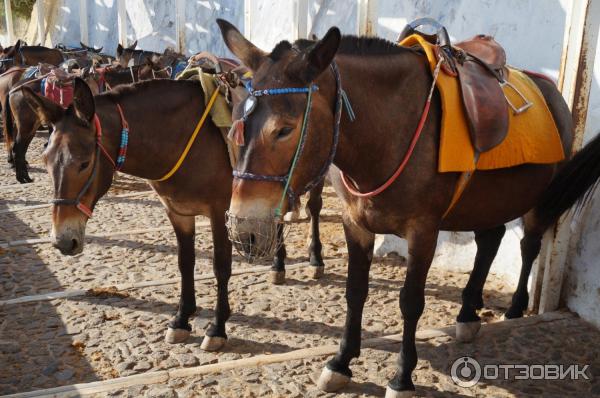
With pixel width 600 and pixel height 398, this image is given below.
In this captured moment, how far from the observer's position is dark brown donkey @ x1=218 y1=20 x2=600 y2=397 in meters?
2.23

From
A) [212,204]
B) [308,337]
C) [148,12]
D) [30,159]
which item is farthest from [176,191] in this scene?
A: [148,12]

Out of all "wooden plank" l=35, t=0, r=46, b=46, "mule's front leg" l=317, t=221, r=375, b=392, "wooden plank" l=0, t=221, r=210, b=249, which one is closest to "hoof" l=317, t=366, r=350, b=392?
"mule's front leg" l=317, t=221, r=375, b=392

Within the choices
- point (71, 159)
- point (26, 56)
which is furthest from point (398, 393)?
point (26, 56)

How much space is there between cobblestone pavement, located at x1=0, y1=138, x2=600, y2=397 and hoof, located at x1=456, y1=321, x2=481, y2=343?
55 millimetres

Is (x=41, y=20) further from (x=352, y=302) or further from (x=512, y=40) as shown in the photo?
(x=352, y=302)

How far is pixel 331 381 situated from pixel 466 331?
117 centimetres

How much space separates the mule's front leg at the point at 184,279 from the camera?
13.3 ft

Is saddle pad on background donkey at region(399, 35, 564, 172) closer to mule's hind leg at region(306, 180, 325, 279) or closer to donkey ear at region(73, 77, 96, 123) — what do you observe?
donkey ear at region(73, 77, 96, 123)

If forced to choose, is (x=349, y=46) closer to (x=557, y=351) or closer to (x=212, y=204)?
(x=212, y=204)

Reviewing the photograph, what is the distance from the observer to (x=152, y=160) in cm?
362

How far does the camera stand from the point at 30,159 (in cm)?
1109

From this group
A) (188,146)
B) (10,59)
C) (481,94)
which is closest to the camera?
(481,94)

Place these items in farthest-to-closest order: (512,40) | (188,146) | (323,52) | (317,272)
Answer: (317,272), (512,40), (188,146), (323,52)

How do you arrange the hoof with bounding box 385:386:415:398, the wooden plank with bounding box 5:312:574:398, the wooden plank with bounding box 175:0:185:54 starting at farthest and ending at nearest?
the wooden plank with bounding box 175:0:185:54
the wooden plank with bounding box 5:312:574:398
the hoof with bounding box 385:386:415:398
